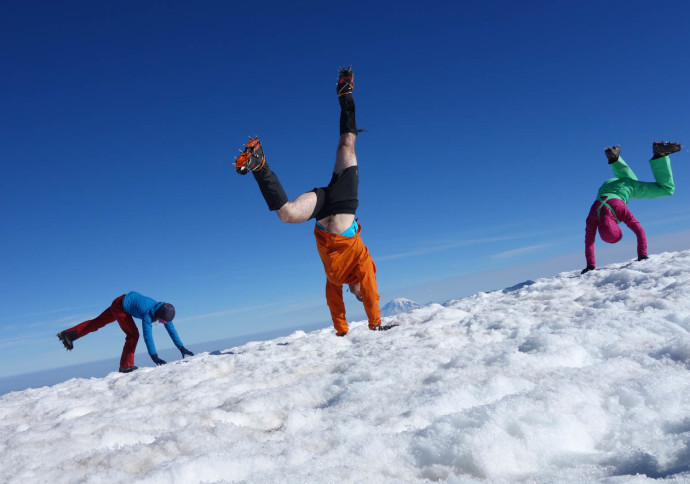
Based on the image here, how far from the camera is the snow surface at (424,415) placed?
1630 millimetres

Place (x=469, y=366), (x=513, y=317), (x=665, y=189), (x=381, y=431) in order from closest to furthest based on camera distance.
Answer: (x=381, y=431) < (x=469, y=366) < (x=513, y=317) < (x=665, y=189)

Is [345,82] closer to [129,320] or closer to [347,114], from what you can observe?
[347,114]

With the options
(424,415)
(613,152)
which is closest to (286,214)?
(424,415)

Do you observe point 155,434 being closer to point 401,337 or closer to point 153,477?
point 153,477

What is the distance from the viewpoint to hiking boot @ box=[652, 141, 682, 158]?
27.8 feet

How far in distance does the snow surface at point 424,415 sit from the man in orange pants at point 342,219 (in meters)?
1.37

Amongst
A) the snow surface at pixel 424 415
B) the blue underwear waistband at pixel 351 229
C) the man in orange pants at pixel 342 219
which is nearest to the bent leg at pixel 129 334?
the snow surface at pixel 424 415

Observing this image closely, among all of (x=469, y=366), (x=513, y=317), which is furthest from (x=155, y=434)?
(x=513, y=317)

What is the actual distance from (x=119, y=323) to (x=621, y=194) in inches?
453

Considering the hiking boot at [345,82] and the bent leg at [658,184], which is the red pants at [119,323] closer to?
the hiking boot at [345,82]

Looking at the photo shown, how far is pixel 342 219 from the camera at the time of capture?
5176 mm

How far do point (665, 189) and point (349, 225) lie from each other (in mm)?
8030

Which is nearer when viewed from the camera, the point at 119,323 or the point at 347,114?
the point at 347,114

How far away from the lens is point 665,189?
8.82 metres
